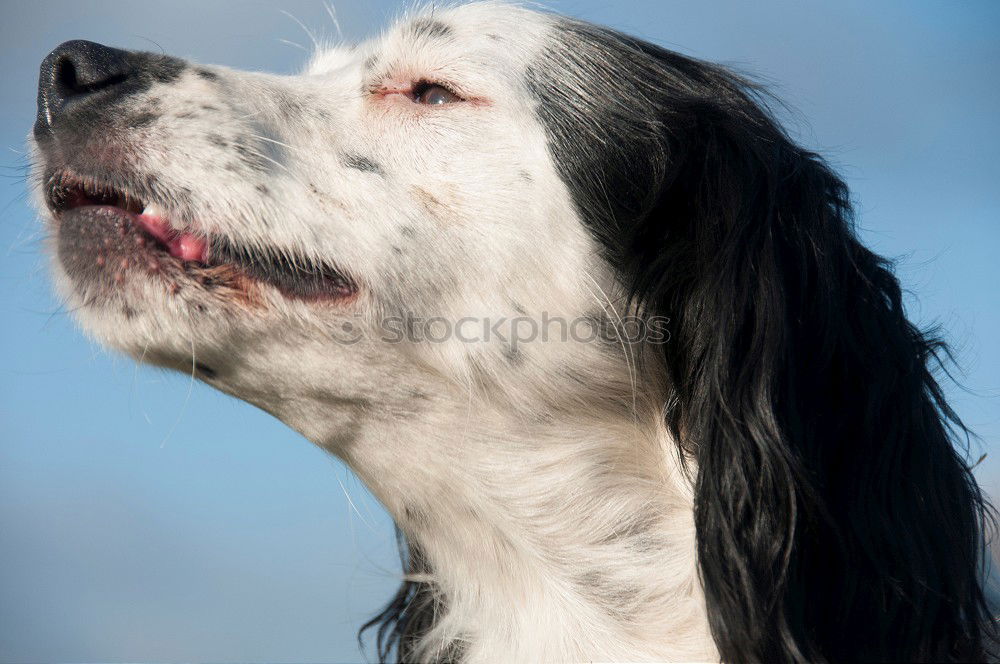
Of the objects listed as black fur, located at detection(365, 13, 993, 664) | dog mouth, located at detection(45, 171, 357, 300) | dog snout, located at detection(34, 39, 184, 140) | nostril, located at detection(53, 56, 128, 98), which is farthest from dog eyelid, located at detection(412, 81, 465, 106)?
nostril, located at detection(53, 56, 128, 98)

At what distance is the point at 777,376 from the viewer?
250 cm

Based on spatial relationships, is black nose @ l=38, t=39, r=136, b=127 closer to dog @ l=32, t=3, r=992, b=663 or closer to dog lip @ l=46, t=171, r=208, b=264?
dog @ l=32, t=3, r=992, b=663

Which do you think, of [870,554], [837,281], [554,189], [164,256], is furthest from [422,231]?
[870,554]

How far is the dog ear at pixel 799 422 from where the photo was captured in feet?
7.93

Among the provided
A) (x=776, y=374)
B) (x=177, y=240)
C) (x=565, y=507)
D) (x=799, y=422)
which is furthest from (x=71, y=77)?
(x=799, y=422)

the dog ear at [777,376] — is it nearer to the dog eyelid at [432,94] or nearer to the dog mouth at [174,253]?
the dog eyelid at [432,94]

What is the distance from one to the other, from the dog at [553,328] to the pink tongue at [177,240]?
12 millimetres

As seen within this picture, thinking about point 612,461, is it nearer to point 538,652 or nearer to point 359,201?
point 538,652

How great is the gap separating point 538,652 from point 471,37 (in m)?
1.93

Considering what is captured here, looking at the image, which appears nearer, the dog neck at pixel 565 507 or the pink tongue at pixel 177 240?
the pink tongue at pixel 177 240

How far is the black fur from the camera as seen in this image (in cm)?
242

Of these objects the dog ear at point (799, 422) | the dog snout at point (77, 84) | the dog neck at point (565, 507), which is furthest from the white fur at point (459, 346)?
the dog ear at point (799, 422)

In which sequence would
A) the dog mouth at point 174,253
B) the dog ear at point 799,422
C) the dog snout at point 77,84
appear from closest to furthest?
the dog ear at point 799,422 < the dog mouth at point 174,253 < the dog snout at point 77,84

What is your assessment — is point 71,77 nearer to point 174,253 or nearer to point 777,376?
point 174,253
